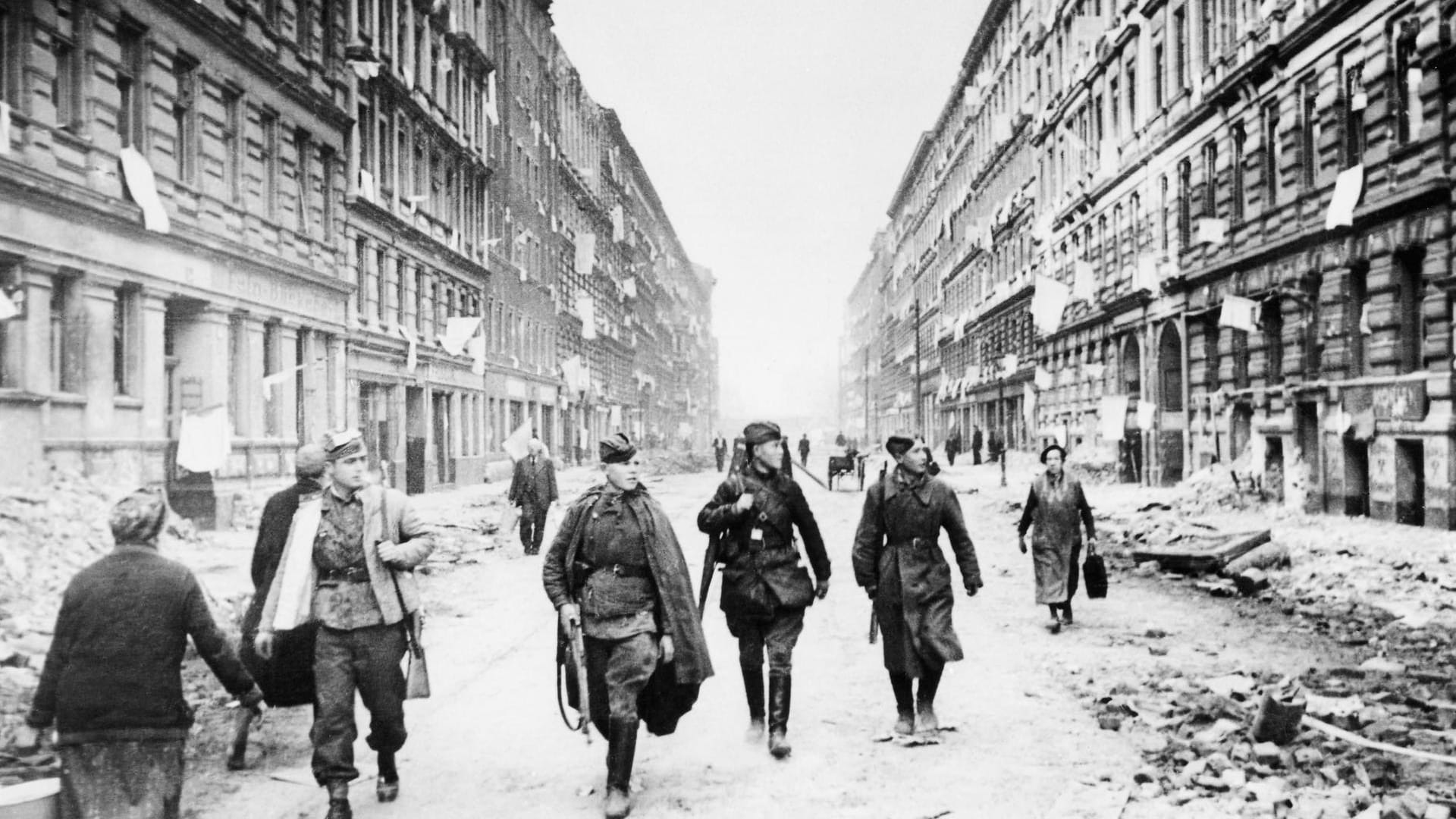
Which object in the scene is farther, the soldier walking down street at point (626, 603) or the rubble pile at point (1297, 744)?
the soldier walking down street at point (626, 603)

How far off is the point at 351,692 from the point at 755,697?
7.61ft

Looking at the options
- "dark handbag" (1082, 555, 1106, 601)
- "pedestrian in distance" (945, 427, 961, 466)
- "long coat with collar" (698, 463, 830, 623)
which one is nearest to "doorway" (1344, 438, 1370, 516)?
"dark handbag" (1082, 555, 1106, 601)

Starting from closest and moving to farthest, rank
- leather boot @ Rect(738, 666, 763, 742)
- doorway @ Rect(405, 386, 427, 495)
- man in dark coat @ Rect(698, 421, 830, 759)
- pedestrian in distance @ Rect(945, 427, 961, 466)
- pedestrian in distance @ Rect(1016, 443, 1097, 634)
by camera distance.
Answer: man in dark coat @ Rect(698, 421, 830, 759) → leather boot @ Rect(738, 666, 763, 742) → pedestrian in distance @ Rect(1016, 443, 1097, 634) → doorway @ Rect(405, 386, 427, 495) → pedestrian in distance @ Rect(945, 427, 961, 466)

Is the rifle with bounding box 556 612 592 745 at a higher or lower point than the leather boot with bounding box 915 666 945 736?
higher

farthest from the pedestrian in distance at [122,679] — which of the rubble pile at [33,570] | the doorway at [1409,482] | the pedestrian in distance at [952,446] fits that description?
the pedestrian in distance at [952,446]

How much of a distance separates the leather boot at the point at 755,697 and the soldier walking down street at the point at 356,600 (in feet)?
6.47

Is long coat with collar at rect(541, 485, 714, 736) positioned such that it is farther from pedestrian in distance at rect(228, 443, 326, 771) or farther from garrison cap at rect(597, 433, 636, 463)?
pedestrian in distance at rect(228, 443, 326, 771)

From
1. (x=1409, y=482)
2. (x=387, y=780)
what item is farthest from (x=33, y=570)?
(x=1409, y=482)

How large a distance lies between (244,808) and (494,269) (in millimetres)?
32809

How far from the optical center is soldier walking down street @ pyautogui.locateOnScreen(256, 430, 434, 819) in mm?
5191

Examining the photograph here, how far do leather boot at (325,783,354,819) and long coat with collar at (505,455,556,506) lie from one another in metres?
10.4

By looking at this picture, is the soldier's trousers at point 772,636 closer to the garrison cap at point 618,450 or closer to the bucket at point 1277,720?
the garrison cap at point 618,450

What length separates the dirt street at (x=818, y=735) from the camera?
536cm

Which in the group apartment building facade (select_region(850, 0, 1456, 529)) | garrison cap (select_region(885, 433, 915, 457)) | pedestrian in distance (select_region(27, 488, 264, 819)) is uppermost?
apartment building facade (select_region(850, 0, 1456, 529))
